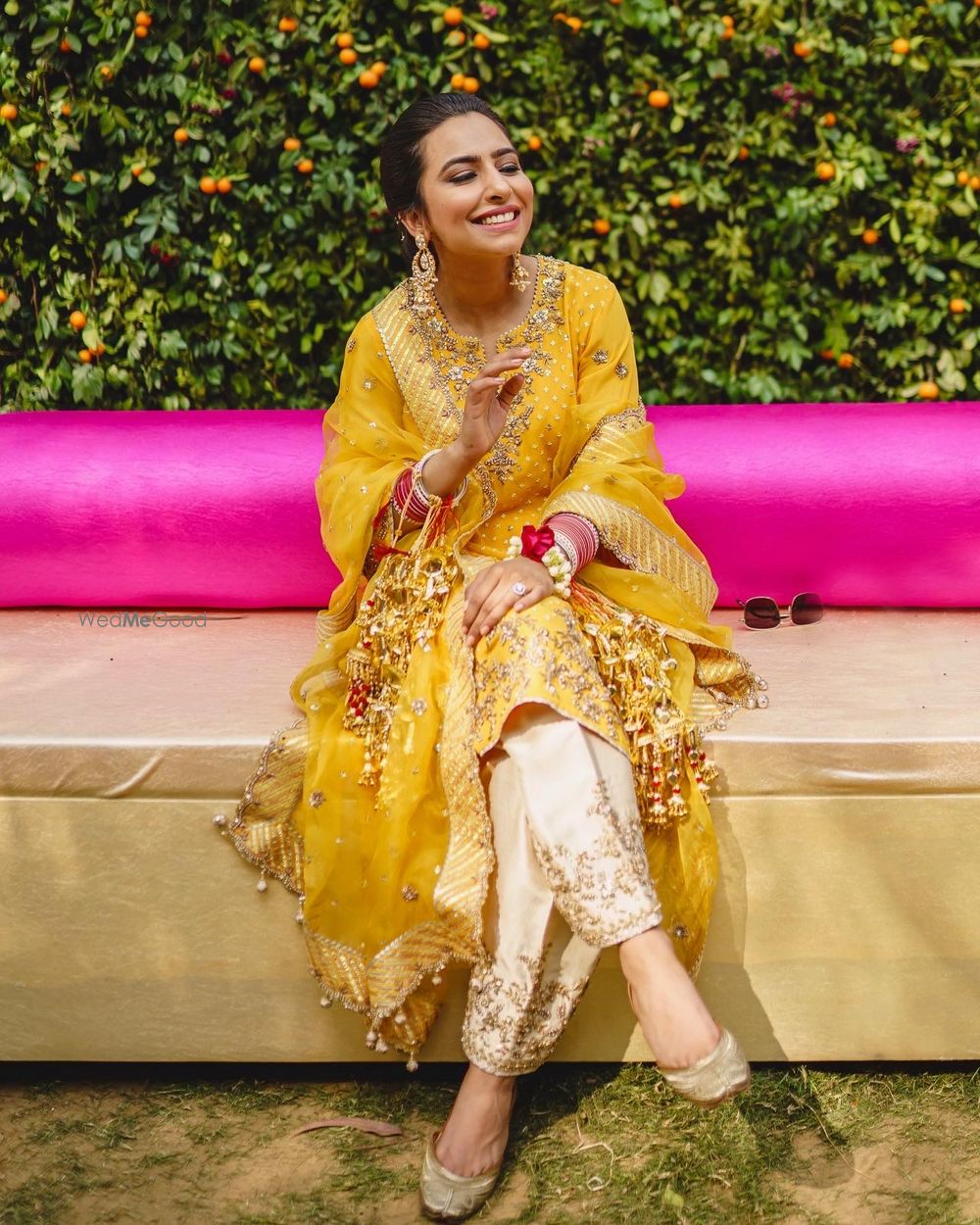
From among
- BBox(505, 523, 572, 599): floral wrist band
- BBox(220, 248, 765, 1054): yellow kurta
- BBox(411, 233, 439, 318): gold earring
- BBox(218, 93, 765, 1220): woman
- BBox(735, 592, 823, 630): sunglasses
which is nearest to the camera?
BBox(218, 93, 765, 1220): woman

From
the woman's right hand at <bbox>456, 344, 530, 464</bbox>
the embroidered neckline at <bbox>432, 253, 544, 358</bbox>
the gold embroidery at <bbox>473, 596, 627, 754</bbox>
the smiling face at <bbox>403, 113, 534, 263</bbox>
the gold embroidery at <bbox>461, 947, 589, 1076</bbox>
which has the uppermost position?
the smiling face at <bbox>403, 113, 534, 263</bbox>

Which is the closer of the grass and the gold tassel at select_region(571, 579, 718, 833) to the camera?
the grass

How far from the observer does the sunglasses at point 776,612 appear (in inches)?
A: 109

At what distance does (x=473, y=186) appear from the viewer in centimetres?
237

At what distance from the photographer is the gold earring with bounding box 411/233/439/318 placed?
8.14ft

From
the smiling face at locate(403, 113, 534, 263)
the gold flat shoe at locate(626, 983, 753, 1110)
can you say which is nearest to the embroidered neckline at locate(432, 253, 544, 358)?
the smiling face at locate(403, 113, 534, 263)

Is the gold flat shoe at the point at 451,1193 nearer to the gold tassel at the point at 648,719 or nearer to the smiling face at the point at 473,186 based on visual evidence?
the gold tassel at the point at 648,719

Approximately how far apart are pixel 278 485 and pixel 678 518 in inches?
34.7

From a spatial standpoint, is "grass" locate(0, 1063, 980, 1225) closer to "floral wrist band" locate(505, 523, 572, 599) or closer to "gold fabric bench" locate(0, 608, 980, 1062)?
"gold fabric bench" locate(0, 608, 980, 1062)

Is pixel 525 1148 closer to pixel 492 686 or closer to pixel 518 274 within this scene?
pixel 492 686

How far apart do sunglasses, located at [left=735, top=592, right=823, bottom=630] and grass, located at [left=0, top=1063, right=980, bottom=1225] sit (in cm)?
93

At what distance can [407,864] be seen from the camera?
2.09m

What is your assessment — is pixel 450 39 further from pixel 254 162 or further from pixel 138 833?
pixel 138 833

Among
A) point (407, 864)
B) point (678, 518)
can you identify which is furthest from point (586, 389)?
point (407, 864)
